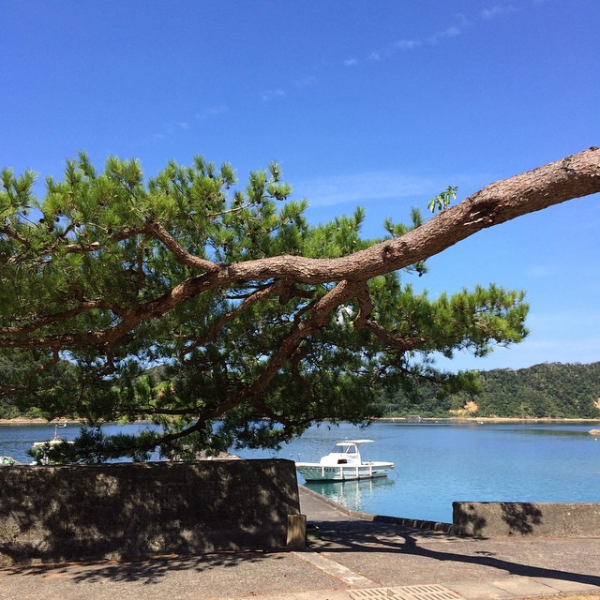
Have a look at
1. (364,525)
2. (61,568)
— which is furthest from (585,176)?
(364,525)

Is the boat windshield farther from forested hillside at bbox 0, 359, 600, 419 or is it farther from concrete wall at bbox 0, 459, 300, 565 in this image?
forested hillside at bbox 0, 359, 600, 419

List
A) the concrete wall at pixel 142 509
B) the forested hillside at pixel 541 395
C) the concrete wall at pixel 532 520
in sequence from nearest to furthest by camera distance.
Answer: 1. the concrete wall at pixel 142 509
2. the concrete wall at pixel 532 520
3. the forested hillside at pixel 541 395

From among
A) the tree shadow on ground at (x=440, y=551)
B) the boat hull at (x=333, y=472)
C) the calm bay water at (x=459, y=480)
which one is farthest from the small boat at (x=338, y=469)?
the tree shadow on ground at (x=440, y=551)

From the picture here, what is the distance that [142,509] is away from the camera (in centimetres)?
659

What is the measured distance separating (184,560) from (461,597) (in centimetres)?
301

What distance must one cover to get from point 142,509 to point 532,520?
17.5 feet

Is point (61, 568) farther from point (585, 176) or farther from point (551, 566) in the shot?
point (585, 176)

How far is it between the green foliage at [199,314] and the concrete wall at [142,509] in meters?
1.15

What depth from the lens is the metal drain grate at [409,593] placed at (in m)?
4.73

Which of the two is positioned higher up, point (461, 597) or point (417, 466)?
point (461, 597)

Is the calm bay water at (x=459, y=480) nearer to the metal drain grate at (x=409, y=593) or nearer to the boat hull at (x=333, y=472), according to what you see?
the boat hull at (x=333, y=472)

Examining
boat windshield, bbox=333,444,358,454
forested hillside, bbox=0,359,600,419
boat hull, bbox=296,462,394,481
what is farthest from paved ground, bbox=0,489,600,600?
forested hillside, bbox=0,359,600,419

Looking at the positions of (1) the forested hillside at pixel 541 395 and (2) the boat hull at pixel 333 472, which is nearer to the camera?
(2) the boat hull at pixel 333 472

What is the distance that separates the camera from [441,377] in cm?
780
